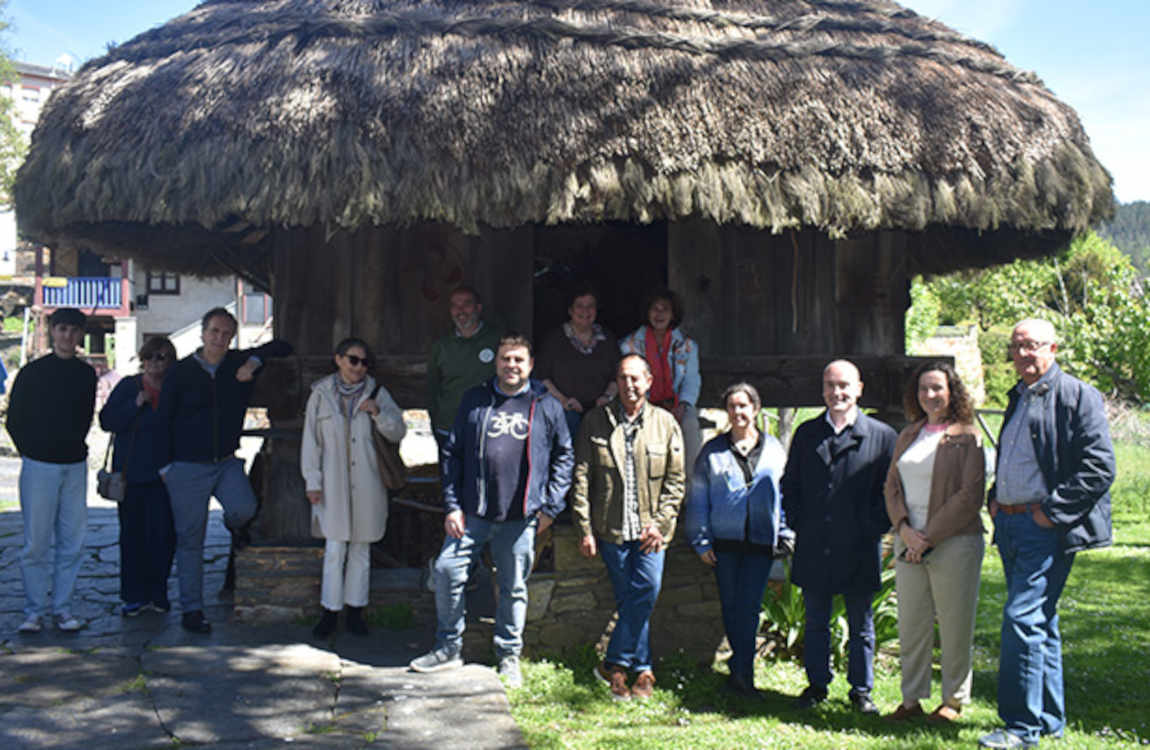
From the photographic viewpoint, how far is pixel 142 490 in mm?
5141

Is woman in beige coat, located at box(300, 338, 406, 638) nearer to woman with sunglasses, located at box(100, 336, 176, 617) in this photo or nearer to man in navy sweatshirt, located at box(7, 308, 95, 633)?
woman with sunglasses, located at box(100, 336, 176, 617)

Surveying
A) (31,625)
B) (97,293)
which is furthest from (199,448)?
(97,293)

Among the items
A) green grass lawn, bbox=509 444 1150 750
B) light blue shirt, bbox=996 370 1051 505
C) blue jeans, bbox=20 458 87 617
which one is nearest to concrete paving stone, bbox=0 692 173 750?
blue jeans, bbox=20 458 87 617

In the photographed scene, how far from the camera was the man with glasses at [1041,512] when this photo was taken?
3.66 m

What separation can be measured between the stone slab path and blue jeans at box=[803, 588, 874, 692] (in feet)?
4.76

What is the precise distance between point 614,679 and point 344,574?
1495 millimetres

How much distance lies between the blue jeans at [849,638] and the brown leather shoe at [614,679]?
2.84 ft

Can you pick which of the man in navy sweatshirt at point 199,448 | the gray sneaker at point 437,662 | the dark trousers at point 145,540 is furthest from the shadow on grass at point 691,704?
the dark trousers at point 145,540

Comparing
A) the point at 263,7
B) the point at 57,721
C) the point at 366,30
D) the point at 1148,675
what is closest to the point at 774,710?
the point at 1148,675

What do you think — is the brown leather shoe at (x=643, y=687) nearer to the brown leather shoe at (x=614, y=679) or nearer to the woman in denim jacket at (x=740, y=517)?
the brown leather shoe at (x=614, y=679)

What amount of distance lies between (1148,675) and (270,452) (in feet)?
17.7

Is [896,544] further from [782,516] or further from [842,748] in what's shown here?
[842,748]

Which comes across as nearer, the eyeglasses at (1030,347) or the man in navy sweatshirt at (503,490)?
the eyeglasses at (1030,347)

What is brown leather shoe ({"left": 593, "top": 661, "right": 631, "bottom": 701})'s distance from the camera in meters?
4.46
